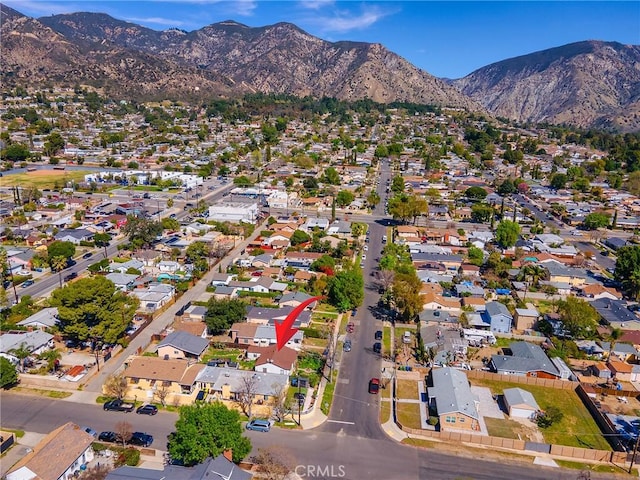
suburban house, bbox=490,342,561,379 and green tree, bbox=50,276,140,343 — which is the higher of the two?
green tree, bbox=50,276,140,343

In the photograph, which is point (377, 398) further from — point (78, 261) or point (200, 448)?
point (78, 261)

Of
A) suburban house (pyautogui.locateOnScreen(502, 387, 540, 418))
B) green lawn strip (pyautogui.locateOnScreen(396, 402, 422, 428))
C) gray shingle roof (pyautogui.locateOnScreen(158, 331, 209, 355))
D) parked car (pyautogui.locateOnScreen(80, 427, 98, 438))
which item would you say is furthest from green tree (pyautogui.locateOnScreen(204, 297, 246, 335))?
suburban house (pyautogui.locateOnScreen(502, 387, 540, 418))

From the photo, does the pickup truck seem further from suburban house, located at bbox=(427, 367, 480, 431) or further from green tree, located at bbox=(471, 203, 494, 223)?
green tree, located at bbox=(471, 203, 494, 223)

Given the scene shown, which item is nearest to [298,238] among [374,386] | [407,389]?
[374,386]

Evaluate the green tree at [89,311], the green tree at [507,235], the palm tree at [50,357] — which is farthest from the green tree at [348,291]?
the green tree at [507,235]

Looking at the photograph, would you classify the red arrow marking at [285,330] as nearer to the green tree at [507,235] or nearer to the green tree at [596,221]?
the green tree at [507,235]

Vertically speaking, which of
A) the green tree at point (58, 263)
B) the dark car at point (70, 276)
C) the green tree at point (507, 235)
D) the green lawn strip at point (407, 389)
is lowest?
the green lawn strip at point (407, 389)

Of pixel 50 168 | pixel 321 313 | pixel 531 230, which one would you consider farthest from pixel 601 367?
pixel 50 168
